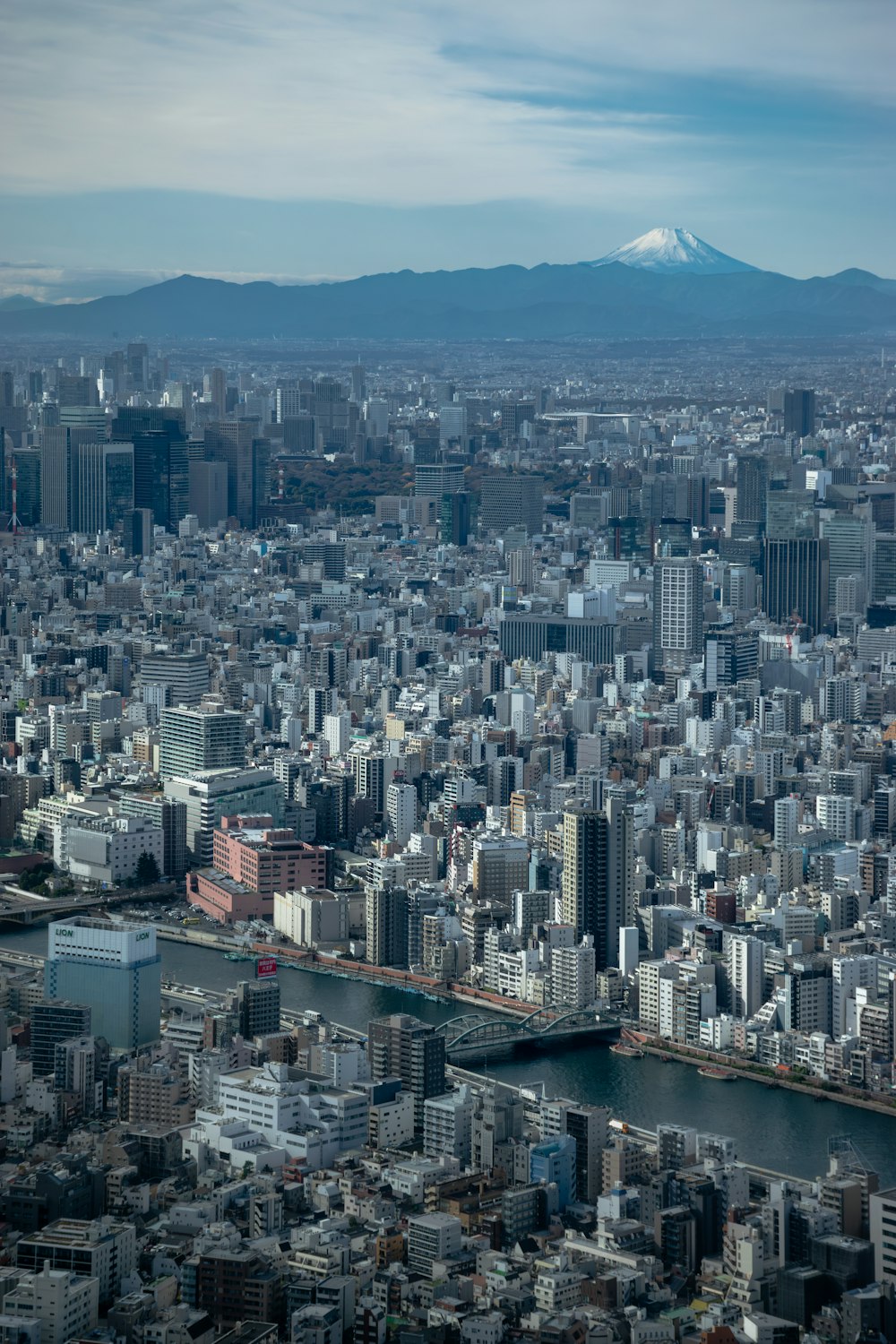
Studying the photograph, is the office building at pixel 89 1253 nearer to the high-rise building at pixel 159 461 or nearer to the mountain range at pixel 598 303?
the high-rise building at pixel 159 461

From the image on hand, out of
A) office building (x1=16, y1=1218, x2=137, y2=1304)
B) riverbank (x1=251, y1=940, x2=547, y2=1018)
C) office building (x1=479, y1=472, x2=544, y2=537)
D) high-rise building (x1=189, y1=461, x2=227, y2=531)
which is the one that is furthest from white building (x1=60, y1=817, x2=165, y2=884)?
high-rise building (x1=189, y1=461, x2=227, y2=531)

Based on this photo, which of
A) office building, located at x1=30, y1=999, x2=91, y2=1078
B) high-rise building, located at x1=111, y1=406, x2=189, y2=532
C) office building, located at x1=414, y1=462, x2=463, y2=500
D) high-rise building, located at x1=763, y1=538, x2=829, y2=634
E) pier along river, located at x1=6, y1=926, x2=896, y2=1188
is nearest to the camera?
pier along river, located at x1=6, y1=926, x2=896, y2=1188

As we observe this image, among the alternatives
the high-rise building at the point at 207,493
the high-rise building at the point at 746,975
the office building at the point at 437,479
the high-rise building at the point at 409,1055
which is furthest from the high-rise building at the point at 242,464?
the high-rise building at the point at 409,1055

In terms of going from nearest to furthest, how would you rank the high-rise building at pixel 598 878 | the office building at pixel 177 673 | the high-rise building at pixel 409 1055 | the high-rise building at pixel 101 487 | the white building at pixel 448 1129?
the white building at pixel 448 1129 → the high-rise building at pixel 409 1055 → the high-rise building at pixel 598 878 → the office building at pixel 177 673 → the high-rise building at pixel 101 487

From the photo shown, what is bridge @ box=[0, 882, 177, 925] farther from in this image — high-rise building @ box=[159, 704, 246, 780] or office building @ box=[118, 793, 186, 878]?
high-rise building @ box=[159, 704, 246, 780]

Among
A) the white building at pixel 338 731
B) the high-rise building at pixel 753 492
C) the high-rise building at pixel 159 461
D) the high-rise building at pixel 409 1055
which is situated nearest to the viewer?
the high-rise building at pixel 409 1055

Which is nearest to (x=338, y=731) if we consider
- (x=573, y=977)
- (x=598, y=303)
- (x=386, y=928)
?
(x=386, y=928)

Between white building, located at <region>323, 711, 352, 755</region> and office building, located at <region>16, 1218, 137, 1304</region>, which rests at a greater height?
white building, located at <region>323, 711, 352, 755</region>
